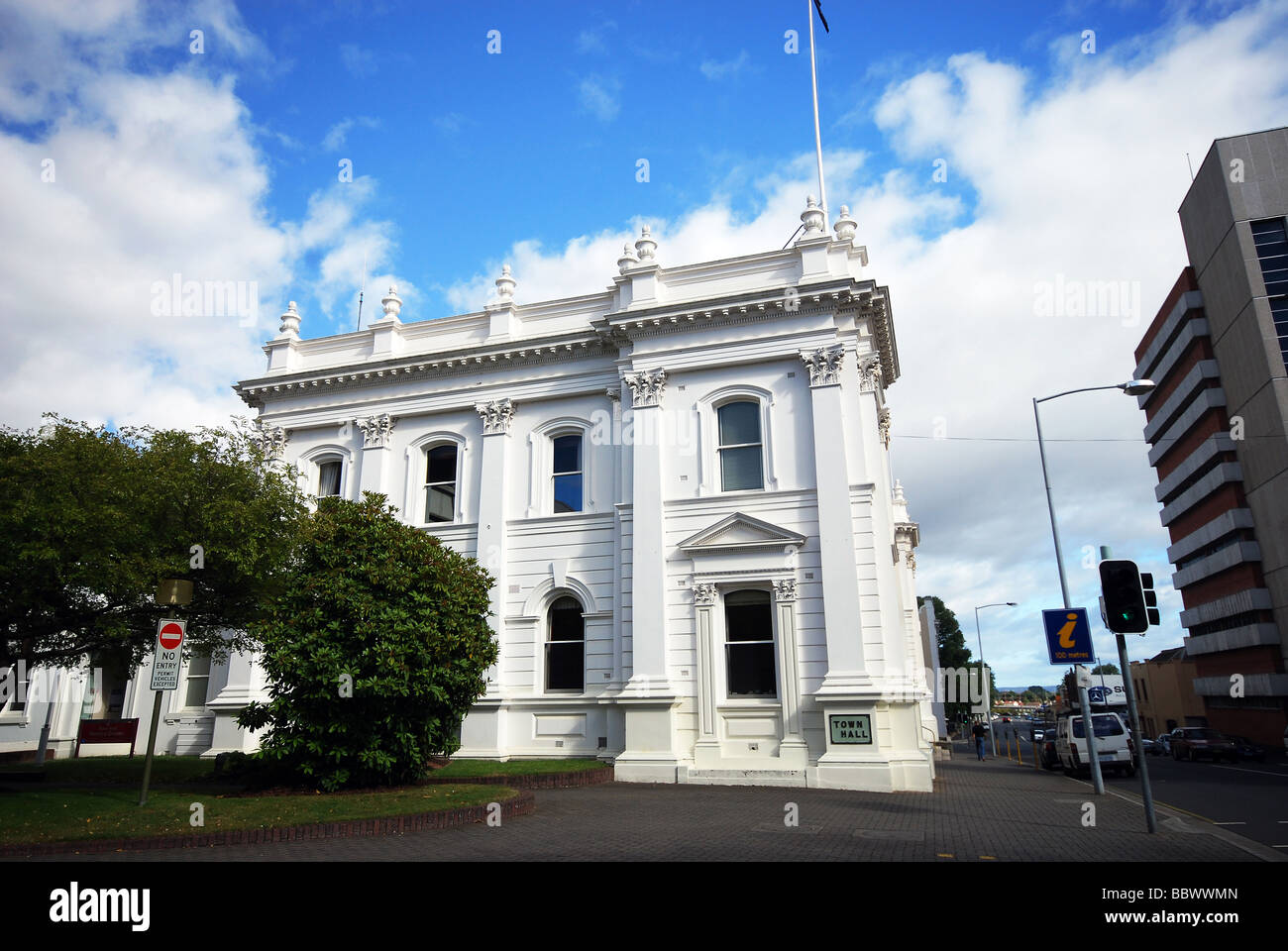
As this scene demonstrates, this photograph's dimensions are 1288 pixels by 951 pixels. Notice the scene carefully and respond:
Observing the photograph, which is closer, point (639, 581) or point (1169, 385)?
point (639, 581)

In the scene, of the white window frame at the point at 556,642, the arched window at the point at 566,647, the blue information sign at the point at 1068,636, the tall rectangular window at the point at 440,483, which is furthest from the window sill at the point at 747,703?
the tall rectangular window at the point at 440,483

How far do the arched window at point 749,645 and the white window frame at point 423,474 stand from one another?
8.43 metres

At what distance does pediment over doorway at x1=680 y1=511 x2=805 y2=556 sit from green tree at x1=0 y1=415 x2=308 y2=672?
356 inches

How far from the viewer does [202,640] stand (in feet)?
54.0

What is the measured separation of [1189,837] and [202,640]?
684 inches

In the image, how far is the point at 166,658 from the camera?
12258mm

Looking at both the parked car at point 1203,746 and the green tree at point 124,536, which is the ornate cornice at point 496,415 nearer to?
the green tree at point 124,536

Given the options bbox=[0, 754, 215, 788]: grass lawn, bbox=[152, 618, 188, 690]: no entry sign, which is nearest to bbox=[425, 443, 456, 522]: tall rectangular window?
bbox=[0, 754, 215, 788]: grass lawn

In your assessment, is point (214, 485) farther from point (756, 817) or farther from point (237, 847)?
point (756, 817)

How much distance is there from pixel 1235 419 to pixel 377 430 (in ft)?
137

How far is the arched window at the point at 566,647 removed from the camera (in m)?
21.2

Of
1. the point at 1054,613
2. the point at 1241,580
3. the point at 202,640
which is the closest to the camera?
the point at 1054,613

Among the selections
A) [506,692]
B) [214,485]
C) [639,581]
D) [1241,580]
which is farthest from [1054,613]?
[1241,580]

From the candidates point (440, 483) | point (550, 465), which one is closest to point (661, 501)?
point (550, 465)
